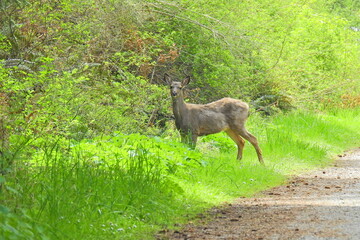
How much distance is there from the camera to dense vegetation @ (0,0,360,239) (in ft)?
25.7

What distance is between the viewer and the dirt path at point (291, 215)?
7.44 metres

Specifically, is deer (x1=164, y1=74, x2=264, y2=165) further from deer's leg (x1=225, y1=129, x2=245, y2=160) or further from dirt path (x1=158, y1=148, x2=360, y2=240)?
dirt path (x1=158, y1=148, x2=360, y2=240)

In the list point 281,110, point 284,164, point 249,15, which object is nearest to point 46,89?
point 284,164

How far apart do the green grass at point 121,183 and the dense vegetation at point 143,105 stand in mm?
25

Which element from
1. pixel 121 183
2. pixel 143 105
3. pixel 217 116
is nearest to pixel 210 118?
pixel 217 116

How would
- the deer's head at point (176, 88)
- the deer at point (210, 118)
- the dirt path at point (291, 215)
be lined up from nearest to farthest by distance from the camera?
the dirt path at point (291, 215), the deer's head at point (176, 88), the deer at point (210, 118)

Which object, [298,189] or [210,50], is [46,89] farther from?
[210,50]

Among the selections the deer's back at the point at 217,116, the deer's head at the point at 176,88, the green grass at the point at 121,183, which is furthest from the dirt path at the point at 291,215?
the deer's head at the point at 176,88

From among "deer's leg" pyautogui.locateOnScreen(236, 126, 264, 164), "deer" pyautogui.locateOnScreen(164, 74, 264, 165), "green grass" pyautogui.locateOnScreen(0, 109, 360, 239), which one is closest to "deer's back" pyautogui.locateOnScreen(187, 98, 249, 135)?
"deer" pyautogui.locateOnScreen(164, 74, 264, 165)

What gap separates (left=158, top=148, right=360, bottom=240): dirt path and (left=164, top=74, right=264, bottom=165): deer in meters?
2.56

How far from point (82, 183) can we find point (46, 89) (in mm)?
3682

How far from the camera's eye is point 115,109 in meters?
14.6

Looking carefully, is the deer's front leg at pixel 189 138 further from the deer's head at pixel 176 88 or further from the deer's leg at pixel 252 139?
the deer's leg at pixel 252 139

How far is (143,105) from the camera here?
15406 millimetres
